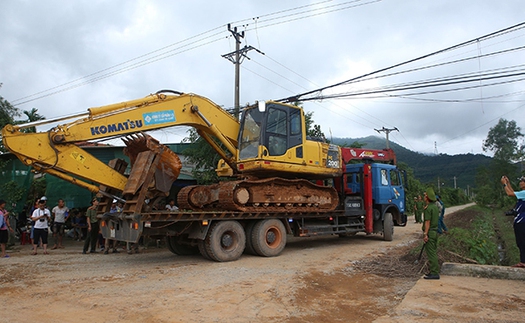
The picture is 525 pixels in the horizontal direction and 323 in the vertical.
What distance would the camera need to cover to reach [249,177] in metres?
10.5

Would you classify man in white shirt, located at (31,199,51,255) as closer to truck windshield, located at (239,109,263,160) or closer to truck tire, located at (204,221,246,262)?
truck tire, located at (204,221,246,262)

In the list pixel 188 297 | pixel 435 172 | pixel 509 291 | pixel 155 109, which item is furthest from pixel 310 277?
pixel 435 172

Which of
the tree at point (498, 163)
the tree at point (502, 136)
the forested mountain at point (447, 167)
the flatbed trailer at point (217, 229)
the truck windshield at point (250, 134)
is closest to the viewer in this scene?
the flatbed trailer at point (217, 229)

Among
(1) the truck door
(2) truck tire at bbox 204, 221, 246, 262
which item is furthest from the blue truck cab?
(2) truck tire at bbox 204, 221, 246, 262

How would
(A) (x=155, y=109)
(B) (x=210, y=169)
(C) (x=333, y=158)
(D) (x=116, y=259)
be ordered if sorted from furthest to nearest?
(B) (x=210, y=169)
(C) (x=333, y=158)
(D) (x=116, y=259)
(A) (x=155, y=109)

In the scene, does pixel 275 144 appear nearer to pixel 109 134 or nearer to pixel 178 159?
pixel 178 159

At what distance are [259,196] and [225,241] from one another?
4.57 feet

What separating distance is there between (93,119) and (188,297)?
14.5 ft

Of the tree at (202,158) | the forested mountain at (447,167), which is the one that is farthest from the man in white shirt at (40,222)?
the forested mountain at (447,167)

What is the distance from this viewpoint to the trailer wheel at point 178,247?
10.1 meters

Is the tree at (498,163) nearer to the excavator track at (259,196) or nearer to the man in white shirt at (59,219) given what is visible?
the excavator track at (259,196)

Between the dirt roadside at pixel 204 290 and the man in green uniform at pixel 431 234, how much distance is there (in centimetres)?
27

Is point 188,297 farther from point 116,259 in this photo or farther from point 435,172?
point 435,172

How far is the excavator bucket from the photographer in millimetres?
8227
